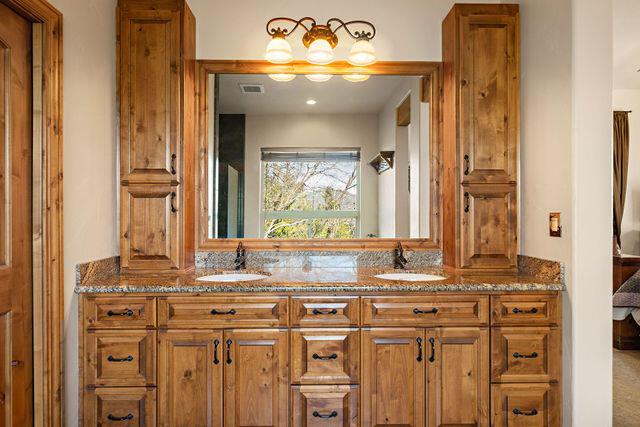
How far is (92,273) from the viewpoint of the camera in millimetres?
2232

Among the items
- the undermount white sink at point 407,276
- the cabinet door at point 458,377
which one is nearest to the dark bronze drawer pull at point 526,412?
the cabinet door at point 458,377

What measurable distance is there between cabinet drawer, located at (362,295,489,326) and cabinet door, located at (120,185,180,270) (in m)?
1.15

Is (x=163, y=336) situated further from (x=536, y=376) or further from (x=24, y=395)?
(x=536, y=376)

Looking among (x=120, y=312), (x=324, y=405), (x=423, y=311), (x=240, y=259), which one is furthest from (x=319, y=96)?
(x=324, y=405)

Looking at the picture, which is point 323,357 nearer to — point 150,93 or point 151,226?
point 151,226

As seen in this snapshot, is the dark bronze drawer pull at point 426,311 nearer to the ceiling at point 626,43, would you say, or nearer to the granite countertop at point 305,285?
the granite countertop at point 305,285

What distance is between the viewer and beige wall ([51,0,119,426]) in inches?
81.2

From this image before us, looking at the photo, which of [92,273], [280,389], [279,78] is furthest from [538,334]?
[92,273]

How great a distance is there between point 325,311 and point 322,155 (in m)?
1.07

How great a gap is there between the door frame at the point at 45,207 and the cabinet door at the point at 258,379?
774mm

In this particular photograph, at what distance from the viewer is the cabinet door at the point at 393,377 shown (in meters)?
2.11

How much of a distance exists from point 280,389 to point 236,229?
1.03 m

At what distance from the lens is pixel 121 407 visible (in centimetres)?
208

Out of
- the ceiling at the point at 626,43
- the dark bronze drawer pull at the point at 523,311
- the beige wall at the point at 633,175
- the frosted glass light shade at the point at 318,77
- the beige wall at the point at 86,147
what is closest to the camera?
the beige wall at the point at 86,147
